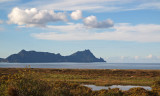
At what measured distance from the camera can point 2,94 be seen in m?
19.8

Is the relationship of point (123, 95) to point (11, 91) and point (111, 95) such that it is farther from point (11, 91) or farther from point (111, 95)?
point (11, 91)

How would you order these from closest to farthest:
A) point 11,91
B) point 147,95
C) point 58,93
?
point 11,91 → point 58,93 → point 147,95

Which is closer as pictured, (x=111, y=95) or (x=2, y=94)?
(x=2, y=94)

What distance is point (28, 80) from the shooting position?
20469 millimetres

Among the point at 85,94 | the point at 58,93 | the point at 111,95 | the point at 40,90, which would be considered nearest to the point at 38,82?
the point at 40,90

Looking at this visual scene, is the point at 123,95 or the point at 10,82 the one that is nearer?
the point at 10,82

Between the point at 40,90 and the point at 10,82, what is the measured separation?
2.89 m

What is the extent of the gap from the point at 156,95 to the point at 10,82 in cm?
1714

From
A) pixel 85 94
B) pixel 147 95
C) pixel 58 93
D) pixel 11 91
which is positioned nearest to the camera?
pixel 11 91

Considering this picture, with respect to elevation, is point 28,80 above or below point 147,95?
above

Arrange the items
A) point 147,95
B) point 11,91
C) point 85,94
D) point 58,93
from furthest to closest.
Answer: point 147,95 → point 85,94 → point 58,93 → point 11,91

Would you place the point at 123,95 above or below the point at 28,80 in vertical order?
below

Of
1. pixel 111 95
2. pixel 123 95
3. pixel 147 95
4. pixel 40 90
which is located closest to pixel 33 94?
pixel 40 90

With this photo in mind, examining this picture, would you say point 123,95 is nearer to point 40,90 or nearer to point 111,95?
point 111,95
